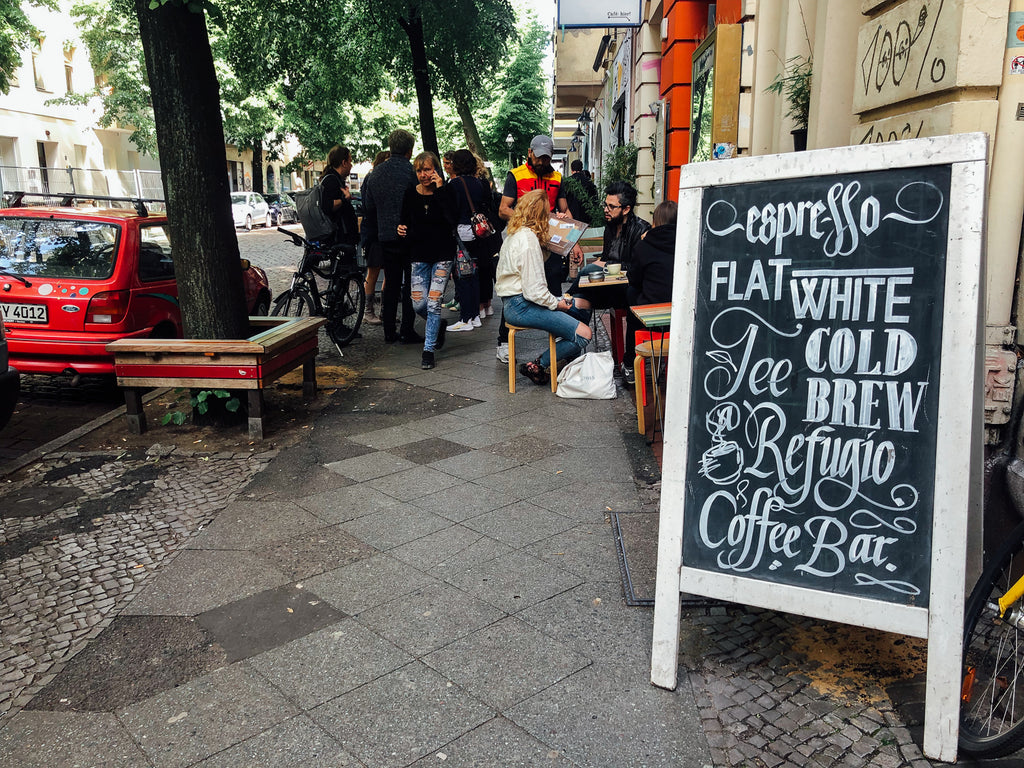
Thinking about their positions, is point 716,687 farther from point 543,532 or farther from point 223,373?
point 223,373

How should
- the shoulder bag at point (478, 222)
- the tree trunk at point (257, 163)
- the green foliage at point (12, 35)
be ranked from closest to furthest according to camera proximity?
the shoulder bag at point (478, 222), the green foliage at point (12, 35), the tree trunk at point (257, 163)

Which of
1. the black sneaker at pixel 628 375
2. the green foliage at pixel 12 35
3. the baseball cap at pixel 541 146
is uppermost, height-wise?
the green foliage at pixel 12 35

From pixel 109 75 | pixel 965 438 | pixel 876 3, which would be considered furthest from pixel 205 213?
pixel 109 75

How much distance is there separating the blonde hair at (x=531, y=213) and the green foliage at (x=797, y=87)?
1.91 m

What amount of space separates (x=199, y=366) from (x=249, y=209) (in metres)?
33.6

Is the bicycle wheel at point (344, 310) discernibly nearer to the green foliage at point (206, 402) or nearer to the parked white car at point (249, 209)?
the green foliage at point (206, 402)

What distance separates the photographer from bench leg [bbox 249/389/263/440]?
5836 millimetres

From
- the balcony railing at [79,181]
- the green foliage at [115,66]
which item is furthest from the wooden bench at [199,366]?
the green foliage at [115,66]

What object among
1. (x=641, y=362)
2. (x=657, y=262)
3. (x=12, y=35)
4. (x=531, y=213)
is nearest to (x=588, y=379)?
(x=641, y=362)

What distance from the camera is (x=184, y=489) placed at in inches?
197

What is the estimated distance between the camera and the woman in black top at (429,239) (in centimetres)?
804

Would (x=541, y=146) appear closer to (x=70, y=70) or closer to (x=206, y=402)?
(x=206, y=402)

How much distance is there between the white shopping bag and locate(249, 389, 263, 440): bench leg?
92.3 inches

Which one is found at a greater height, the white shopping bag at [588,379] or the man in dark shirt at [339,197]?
the man in dark shirt at [339,197]
